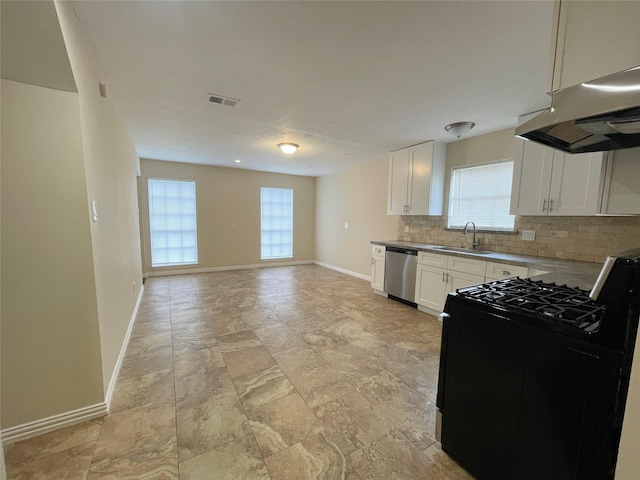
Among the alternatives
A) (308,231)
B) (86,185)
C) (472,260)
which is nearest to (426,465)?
(472,260)

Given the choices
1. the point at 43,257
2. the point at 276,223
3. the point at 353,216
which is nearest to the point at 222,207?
the point at 276,223

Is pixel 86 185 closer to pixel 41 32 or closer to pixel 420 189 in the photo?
pixel 41 32

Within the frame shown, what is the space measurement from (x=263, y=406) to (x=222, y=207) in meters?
5.20

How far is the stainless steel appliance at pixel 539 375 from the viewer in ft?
3.23

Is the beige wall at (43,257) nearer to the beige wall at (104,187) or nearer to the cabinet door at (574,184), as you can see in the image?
the beige wall at (104,187)

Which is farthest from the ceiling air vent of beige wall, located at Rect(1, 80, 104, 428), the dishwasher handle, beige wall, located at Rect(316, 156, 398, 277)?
beige wall, located at Rect(316, 156, 398, 277)

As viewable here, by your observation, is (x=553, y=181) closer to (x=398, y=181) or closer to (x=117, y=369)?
(x=398, y=181)

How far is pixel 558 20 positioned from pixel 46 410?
3.66 meters

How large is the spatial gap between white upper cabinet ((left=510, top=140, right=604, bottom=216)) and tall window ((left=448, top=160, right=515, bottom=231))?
367mm

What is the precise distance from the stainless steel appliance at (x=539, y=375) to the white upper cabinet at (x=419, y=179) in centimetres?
261

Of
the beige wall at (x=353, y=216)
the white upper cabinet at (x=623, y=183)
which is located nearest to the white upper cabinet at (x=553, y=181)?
the white upper cabinet at (x=623, y=183)

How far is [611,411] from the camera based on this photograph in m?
0.99

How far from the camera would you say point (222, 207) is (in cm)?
632

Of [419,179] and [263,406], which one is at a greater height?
[419,179]
